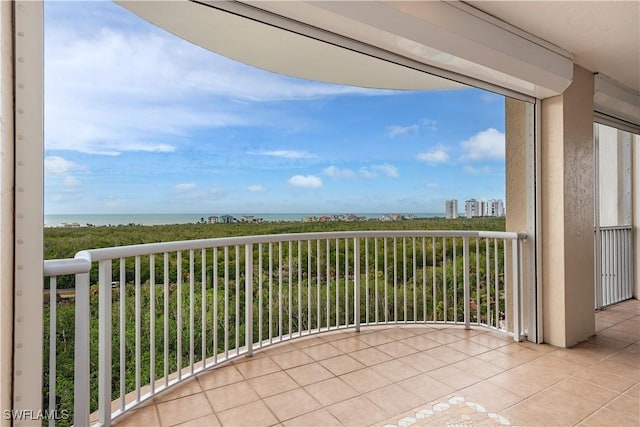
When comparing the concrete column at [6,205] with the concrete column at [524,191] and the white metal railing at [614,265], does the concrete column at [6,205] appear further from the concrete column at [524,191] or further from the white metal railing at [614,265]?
the white metal railing at [614,265]

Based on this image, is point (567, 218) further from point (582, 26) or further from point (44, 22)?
point (44, 22)

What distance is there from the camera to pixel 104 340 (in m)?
1.84

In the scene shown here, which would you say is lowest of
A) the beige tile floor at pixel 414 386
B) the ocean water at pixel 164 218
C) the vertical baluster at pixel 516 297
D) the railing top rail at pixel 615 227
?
the beige tile floor at pixel 414 386

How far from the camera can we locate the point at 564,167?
9.96 feet

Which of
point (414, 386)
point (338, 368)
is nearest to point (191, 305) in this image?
point (338, 368)

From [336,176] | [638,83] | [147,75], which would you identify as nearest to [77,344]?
[638,83]

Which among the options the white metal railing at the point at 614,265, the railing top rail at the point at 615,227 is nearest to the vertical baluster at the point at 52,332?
the white metal railing at the point at 614,265

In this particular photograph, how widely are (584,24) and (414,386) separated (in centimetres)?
273

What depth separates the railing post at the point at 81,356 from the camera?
1562 millimetres

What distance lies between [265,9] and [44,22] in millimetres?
Answer: 940

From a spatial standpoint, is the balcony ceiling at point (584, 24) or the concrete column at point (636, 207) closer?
the balcony ceiling at point (584, 24)

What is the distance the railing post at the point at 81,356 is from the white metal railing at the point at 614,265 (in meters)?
5.18

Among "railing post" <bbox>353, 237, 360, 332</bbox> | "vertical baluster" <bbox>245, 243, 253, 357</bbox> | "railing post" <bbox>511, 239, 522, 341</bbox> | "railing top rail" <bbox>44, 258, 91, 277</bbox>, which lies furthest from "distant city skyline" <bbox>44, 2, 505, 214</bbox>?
"railing post" <bbox>511, 239, 522, 341</bbox>

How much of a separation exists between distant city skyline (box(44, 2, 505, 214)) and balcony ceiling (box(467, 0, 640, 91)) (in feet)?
21.0
